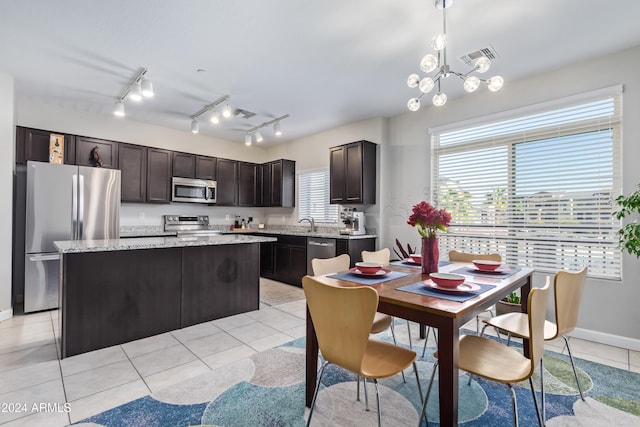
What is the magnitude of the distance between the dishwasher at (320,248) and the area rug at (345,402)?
2.30 m

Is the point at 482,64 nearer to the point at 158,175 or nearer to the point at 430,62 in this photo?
the point at 430,62

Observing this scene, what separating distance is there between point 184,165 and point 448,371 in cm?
533

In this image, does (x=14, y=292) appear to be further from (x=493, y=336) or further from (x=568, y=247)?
(x=568, y=247)

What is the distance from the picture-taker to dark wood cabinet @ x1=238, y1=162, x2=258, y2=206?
625cm

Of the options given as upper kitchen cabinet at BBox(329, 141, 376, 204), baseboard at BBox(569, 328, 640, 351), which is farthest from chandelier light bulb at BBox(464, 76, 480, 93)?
baseboard at BBox(569, 328, 640, 351)

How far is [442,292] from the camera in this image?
164cm

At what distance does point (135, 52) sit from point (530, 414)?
4245 millimetres

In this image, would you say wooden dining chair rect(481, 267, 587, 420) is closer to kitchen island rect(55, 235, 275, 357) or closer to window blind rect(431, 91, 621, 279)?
window blind rect(431, 91, 621, 279)

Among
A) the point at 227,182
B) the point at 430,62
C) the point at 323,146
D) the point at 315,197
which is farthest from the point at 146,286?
the point at 323,146

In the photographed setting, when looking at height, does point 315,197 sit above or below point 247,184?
below

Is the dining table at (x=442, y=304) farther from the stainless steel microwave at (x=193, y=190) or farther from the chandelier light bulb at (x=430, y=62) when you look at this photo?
the stainless steel microwave at (x=193, y=190)

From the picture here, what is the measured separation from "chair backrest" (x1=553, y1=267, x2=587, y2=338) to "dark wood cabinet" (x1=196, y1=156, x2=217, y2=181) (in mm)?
5408

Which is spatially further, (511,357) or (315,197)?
(315,197)

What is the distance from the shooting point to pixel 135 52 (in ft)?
9.73
